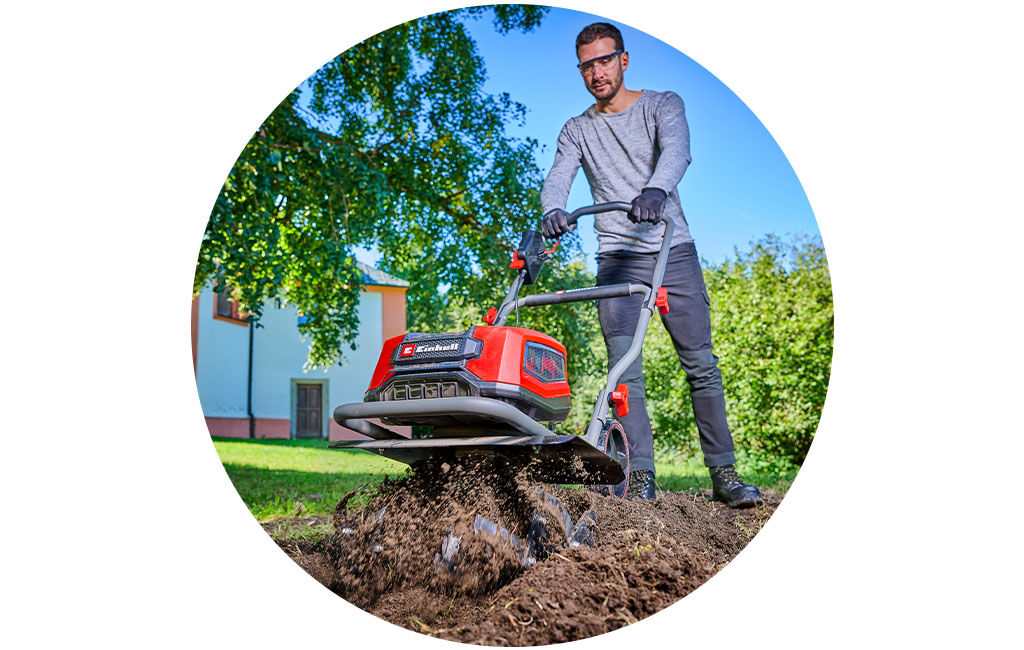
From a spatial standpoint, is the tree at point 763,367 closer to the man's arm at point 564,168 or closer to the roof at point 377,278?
the man's arm at point 564,168

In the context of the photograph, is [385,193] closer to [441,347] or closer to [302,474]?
[302,474]

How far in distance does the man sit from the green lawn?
31cm

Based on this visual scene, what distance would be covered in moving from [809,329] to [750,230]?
0.65m

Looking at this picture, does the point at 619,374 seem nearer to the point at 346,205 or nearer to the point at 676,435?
the point at 676,435

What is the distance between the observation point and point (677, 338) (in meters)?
3.18

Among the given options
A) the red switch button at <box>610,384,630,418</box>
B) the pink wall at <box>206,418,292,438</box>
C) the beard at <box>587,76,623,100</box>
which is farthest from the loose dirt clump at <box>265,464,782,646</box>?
the beard at <box>587,76,623,100</box>

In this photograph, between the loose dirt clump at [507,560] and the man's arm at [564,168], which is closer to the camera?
the loose dirt clump at [507,560]

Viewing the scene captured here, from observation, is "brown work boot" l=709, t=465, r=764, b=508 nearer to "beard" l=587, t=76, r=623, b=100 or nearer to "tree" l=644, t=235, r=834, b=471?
"tree" l=644, t=235, r=834, b=471

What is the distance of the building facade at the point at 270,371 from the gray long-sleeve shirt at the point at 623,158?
97cm

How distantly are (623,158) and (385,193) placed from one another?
115 cm

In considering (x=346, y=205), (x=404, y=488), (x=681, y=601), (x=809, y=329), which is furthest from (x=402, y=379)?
(x=809, y=329)

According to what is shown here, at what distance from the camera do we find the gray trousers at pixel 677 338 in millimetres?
3055

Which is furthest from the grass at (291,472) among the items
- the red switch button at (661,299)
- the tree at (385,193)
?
the red switch button at (661,299)

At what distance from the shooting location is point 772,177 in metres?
3.10
